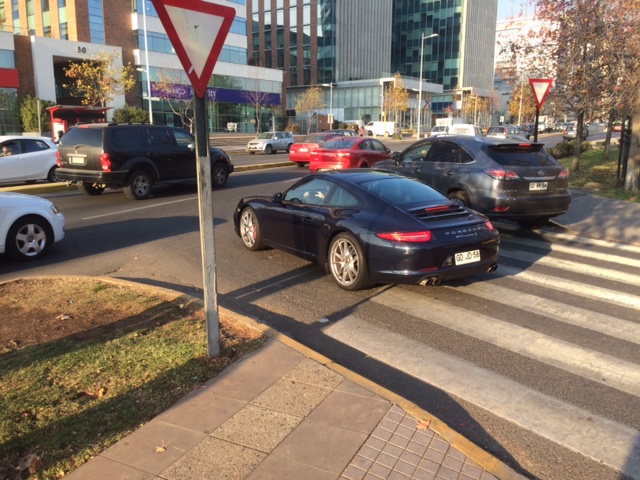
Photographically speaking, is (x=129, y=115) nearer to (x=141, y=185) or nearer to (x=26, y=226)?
(x=141, y=185)

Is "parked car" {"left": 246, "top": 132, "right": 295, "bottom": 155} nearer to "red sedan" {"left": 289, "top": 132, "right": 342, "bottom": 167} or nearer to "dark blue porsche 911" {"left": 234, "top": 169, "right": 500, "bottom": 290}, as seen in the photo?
"red sedan" {"left": 289, "top": 132, "right": 342, "bottom": 167}

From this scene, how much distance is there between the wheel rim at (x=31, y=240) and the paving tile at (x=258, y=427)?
5840 mm

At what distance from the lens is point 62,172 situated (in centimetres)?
1387

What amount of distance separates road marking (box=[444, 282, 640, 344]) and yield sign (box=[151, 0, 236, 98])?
4.21 m

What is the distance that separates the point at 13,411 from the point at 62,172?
1158cm

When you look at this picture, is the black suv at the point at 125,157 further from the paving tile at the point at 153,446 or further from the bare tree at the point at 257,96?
the bare tree at the point at 257,96

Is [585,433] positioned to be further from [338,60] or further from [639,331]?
[338,60]

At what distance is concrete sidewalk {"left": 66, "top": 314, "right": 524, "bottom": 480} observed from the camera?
9.95 feet

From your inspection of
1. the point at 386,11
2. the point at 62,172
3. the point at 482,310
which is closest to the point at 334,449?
the point at 482,310

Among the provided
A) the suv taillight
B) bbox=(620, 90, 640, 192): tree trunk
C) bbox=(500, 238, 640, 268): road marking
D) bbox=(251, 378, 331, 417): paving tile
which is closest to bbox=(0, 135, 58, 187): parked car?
the suv taillight

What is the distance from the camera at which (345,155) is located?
18328 millimetres

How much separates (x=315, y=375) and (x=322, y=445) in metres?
0.89

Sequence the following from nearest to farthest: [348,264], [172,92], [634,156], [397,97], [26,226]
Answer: [348,264] → [26,226] → [634,156] → [172,92] → [397,97]

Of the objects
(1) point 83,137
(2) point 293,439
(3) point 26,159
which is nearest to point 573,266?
(2) point 293,439
